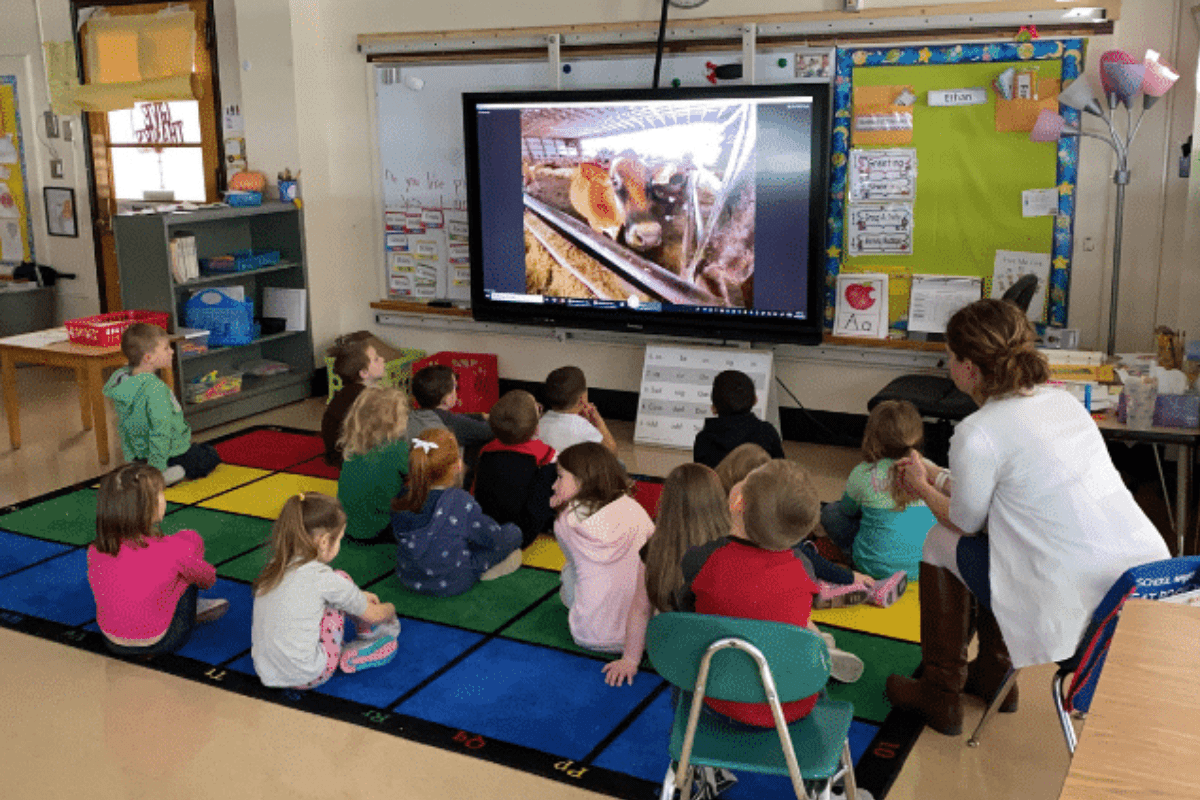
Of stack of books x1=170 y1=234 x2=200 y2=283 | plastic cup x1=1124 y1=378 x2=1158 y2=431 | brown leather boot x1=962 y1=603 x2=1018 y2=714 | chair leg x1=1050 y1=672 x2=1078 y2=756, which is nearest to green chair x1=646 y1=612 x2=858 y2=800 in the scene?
chair leg x1=1050 y1=672 x2=1078 y2=756

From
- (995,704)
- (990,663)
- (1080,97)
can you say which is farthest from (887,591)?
(1080,97)

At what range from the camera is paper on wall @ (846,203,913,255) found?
5504 mm

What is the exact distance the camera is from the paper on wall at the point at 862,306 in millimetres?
5602

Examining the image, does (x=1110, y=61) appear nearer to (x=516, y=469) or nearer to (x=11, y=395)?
(x=516, y=469)

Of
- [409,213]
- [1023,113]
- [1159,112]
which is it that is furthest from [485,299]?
[1159,112]

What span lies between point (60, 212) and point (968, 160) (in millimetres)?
5934

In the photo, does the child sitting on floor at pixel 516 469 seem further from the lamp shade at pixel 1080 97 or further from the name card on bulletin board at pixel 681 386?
the lamp shade at pixel 1080 97

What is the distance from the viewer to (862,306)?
5.66 meters

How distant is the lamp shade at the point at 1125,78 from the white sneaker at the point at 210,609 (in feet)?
12.9

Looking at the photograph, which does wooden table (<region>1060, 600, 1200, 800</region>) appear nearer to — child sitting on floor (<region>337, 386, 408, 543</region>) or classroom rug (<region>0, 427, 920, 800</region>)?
classroom rug (<region>0, 427, 920, 800</region>)

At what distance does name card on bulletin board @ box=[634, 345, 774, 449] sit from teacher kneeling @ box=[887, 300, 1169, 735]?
118 inches

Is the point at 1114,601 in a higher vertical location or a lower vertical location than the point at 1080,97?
lower

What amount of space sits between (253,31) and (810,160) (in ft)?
11.2

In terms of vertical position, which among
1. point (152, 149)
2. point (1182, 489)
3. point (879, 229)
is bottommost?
point (1182, 489)
